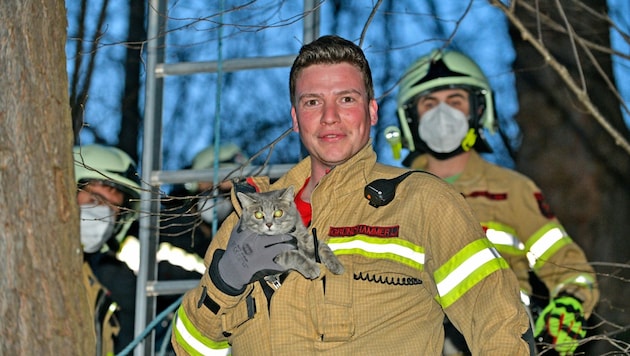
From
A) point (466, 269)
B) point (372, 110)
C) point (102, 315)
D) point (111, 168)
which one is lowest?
point (102, 315)

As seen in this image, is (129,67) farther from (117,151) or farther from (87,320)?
(87,320)

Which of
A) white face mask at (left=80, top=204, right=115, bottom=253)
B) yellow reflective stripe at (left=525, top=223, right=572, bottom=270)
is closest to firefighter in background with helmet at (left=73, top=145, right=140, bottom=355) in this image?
white face mask at (left=80, top=204, right=115, bottom=253)

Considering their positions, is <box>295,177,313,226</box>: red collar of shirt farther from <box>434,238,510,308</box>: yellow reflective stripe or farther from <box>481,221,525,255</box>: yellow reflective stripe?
<box>481,221,525,255</box>: yellow reflective stripe

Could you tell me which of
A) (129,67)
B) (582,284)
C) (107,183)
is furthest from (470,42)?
(582,284)

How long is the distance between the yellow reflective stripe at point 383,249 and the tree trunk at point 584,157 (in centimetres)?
440

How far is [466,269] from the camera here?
3.22 m

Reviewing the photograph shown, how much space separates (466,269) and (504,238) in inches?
110

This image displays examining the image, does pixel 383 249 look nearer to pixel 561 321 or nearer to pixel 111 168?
pixel 561 321

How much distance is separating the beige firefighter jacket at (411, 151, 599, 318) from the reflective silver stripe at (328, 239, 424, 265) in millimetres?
2618

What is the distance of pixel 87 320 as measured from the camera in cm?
327

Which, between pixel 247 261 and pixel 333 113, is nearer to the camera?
pixel 247 261

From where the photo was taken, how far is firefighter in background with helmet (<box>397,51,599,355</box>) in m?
5.85

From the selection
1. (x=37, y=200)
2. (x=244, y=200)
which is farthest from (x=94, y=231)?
(x=37, y=200)

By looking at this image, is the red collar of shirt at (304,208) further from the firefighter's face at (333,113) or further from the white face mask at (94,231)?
the white face mask at (94,231)
